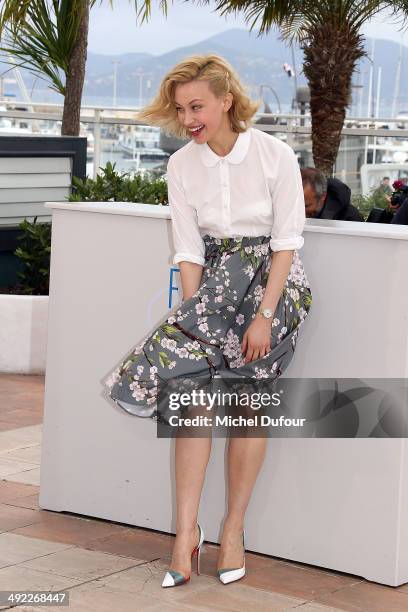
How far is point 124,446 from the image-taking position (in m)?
4.48

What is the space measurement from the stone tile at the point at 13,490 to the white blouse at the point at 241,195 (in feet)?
5.10

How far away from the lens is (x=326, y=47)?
10836mm

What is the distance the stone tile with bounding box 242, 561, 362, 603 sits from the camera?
12.7 ft

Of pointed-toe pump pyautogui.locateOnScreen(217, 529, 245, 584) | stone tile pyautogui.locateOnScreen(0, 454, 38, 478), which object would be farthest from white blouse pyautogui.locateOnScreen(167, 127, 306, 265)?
stone tile pyautogui.locateOnScreen(0, 454, 38, 478)

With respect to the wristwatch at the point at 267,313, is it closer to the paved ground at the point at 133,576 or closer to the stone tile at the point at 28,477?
the paved ground at the point at 133,576

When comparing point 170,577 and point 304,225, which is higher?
point 304,225

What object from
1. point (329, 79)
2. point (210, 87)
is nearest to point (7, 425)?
point (210, 87)

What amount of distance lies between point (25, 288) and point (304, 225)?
15.3ft

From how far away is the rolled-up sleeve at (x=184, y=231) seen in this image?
3936mm

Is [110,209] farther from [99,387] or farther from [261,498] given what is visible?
[261,498]

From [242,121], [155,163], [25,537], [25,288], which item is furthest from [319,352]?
[155,163]

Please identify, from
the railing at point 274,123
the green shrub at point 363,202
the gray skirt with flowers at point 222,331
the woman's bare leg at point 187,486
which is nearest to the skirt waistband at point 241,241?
the gray skirt with flowers at point 222,331

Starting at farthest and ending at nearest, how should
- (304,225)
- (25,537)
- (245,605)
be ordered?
(25,537)
(304,225)
(245,605)

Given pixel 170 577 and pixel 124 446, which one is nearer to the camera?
pixel 170 577
